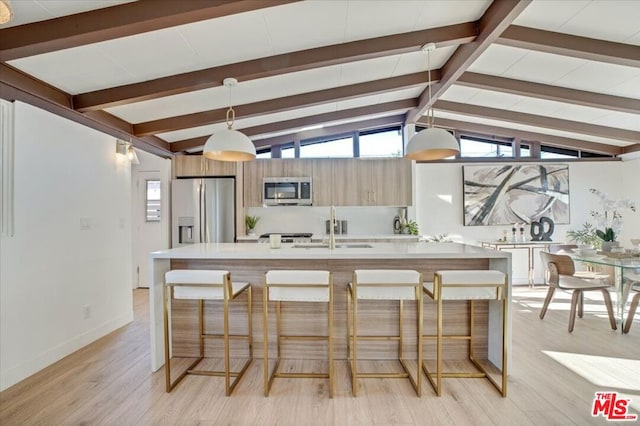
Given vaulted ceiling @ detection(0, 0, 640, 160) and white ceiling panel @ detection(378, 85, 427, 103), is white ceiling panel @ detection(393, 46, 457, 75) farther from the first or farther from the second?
white ceiling panel @ detection(378, 85, 427, 103)

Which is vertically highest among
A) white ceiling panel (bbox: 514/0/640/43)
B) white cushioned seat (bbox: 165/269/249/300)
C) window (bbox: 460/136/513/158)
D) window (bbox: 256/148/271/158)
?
white ceiling panel (bbox: 514/0/640/43)

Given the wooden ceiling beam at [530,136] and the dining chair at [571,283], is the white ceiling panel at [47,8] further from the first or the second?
the wooden ceiling beam at [530,136]

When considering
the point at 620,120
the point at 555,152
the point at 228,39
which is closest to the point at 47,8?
the point at 228,39

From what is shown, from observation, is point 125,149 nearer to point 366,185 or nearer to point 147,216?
point 147,216

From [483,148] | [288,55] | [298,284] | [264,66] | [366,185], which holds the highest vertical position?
[288,55]

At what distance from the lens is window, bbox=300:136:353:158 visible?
6059 mm

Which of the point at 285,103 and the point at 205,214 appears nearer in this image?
the point at 285,103

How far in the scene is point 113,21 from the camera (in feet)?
6.92

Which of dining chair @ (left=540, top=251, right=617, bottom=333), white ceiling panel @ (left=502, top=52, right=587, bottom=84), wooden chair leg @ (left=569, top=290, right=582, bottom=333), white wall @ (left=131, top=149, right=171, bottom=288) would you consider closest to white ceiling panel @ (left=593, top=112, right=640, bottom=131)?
white ceiling panel @ (left=502, top=52, right=587, bottom=84)

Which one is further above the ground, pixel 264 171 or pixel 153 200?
pixel 264 171

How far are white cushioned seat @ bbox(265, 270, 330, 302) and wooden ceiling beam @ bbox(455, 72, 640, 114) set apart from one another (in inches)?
131

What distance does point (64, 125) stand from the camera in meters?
3.05

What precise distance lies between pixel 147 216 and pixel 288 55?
391 centimetres

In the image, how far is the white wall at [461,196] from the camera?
613 cm
